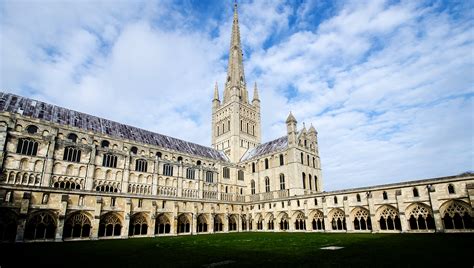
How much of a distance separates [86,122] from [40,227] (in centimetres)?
1936

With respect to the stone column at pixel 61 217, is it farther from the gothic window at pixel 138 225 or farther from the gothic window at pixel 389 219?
the gothic window at pixel 389 219

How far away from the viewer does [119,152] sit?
42.6 m

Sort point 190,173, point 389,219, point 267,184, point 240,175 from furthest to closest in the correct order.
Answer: point 240,175, point 267,184, point 190,173, point 389,219

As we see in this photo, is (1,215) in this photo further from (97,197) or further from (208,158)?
(208,158)

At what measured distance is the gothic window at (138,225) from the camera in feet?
122

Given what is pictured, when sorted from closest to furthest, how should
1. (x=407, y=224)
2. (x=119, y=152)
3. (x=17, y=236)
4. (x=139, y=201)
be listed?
(x=17, y=236) < (x=407, y=224) < (x=139, y=201) < (x=119, y=152)

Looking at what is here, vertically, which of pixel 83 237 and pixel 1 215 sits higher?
pixel 1 215

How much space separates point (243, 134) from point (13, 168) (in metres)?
47.2

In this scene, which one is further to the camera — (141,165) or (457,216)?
(141,165)

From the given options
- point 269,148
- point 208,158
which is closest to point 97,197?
point 208,158

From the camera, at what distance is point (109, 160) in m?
41.6

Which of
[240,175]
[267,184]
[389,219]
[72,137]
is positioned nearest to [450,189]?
[389,219]

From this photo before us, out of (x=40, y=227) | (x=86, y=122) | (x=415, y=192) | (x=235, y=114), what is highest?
(x=235, y=114)

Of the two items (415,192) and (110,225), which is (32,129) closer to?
(110,225)
